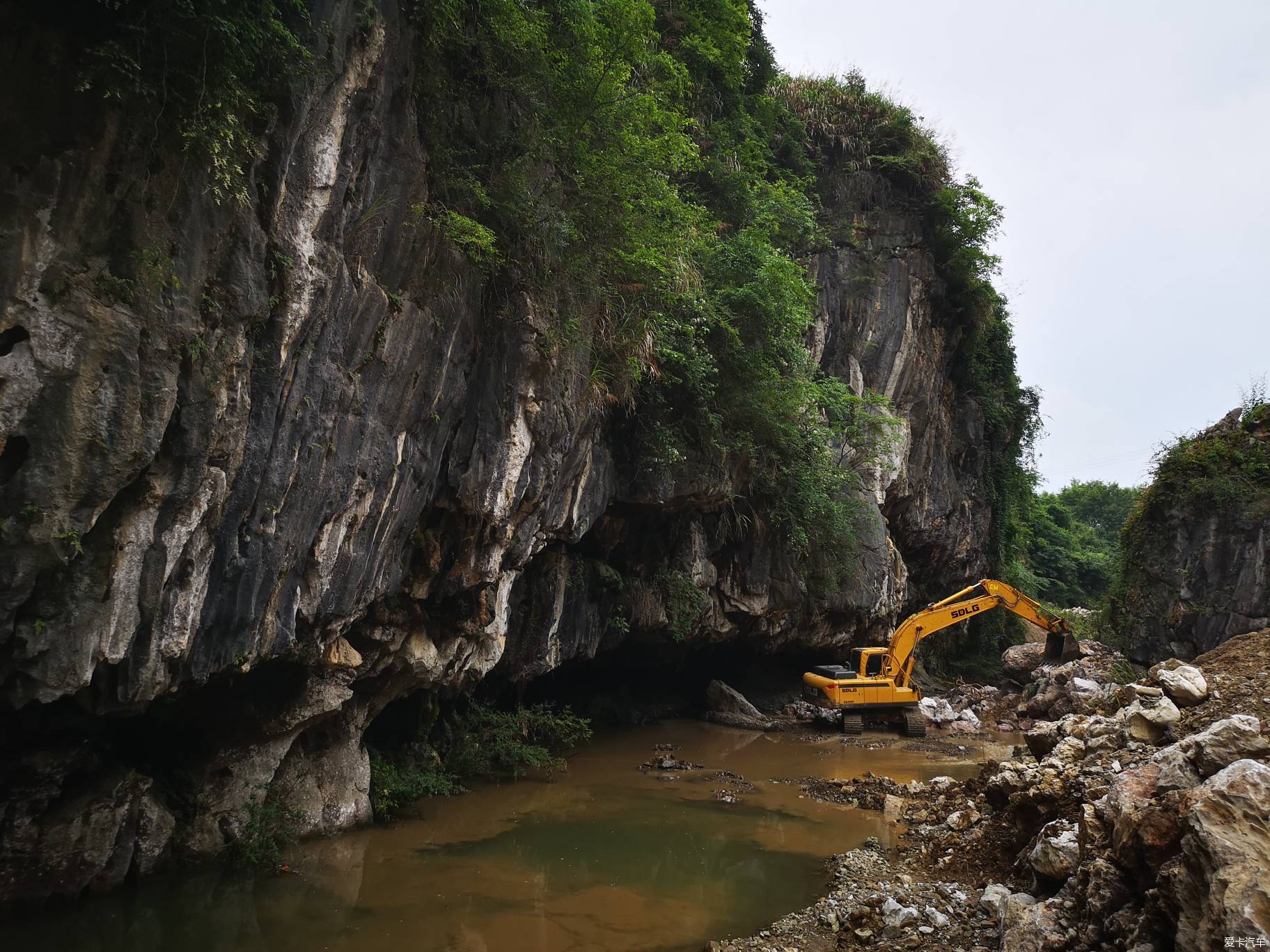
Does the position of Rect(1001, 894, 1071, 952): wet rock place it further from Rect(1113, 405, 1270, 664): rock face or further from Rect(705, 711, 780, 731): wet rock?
Rect(705, 711, 780, 731): wet rock

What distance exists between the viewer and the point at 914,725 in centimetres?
1622

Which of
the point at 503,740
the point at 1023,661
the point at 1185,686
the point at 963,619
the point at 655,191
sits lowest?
the point at 503,740

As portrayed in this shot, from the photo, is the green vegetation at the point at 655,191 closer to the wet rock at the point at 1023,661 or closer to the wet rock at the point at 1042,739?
the wet rock at the point at 1042,739

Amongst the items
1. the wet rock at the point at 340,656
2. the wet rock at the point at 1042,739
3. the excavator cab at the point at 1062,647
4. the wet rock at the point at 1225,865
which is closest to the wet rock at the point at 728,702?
the excavator cab at the point at 1062,647

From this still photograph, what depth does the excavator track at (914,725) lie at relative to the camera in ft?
53.1

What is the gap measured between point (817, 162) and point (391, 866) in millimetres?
23969

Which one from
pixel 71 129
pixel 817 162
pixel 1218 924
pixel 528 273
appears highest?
pixel 817 162

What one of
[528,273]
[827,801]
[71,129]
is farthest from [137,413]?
[827,801]

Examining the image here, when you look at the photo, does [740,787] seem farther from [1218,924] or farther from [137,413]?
[137,413]

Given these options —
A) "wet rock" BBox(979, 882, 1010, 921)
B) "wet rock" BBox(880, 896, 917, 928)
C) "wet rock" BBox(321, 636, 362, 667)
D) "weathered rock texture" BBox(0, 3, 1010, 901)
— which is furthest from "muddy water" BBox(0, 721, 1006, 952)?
"wet rock" BBox(321, 636, 362, 667)

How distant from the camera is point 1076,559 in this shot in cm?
3822

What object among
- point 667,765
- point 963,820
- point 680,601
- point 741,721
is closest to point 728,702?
point 741,721

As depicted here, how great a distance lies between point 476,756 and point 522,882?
4.44 m

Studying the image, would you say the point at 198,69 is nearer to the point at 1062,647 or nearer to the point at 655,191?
the point at 655,191
